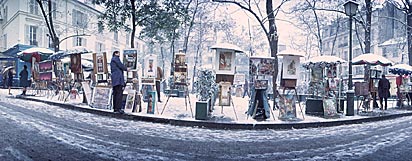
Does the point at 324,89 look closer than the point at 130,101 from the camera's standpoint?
No

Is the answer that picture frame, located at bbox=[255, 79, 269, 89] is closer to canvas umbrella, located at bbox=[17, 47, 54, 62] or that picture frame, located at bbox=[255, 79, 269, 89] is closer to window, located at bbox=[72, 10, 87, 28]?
canvas umbrella, located at bbox=[17, 47, 54, 62]

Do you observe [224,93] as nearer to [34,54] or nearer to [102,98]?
[102,98]

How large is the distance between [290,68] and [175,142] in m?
5.93

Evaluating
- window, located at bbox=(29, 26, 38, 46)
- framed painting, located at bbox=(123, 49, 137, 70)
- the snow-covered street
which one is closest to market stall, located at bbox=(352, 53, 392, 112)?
the snow-covered street

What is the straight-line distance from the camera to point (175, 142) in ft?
22.5

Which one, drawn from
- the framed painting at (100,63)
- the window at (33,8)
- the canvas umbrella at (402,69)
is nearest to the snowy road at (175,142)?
the framed painting at (100,63)

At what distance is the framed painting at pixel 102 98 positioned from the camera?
11.6m

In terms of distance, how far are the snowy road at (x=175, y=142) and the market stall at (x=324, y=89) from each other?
1.97 m

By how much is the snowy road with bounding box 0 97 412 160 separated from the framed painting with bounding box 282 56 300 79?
229 centimetres

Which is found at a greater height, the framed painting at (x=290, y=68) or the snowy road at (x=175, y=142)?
the framed painting at (x=290, y=68)

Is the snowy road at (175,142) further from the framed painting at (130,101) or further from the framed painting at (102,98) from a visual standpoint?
the framed painting at (102,98)

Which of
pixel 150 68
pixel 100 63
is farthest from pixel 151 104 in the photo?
pixel 100 63

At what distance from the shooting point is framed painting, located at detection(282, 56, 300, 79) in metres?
11.3

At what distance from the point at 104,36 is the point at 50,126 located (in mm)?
39014
